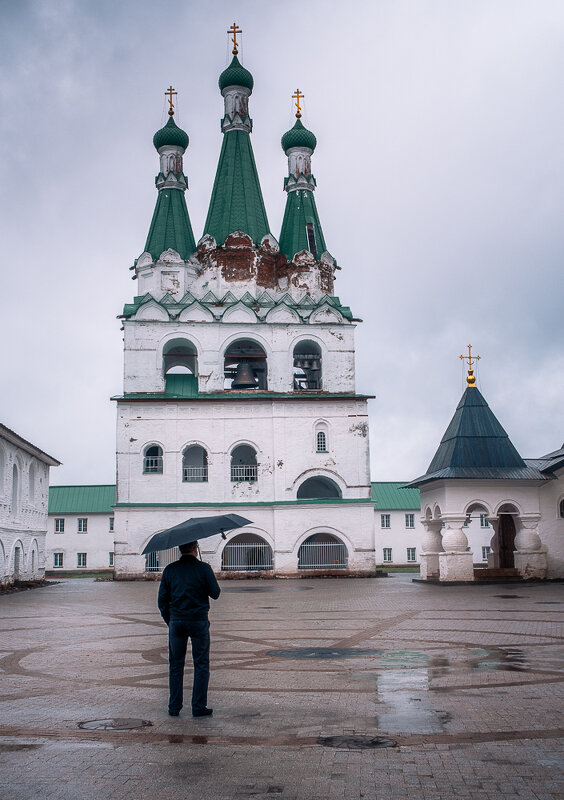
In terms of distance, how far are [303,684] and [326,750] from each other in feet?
8.27

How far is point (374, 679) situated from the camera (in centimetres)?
800

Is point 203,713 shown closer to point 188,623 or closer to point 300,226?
point 188,623

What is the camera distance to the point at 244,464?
38.1 metres

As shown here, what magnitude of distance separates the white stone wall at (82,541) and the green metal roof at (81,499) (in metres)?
0.32

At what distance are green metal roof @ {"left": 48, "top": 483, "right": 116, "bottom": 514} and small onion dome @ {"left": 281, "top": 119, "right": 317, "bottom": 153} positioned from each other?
81.7ft

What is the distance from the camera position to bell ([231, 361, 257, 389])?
1533 inches

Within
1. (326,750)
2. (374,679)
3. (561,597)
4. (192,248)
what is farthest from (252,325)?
(326,750)

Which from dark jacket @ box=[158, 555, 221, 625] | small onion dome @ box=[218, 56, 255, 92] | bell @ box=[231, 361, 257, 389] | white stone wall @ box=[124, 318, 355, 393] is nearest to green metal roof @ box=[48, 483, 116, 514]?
bell @ box=[231, 361, 257, 389]

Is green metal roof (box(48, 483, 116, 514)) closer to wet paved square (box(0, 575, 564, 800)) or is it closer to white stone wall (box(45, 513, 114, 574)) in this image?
white stone wall (box(45, 513, 114, 574))

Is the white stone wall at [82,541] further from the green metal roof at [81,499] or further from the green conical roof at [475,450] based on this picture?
the green conical roof at [475,450]

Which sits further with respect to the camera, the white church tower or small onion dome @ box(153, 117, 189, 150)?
small onion dome @ box(153, 117, 189, 150)

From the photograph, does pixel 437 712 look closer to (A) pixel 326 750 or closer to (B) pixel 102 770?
(A) pixel 326 750

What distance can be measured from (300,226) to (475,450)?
18.9 m

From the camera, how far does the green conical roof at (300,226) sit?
41344mm
